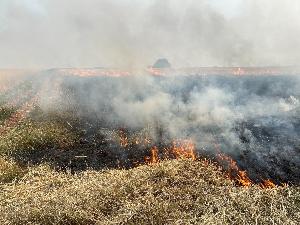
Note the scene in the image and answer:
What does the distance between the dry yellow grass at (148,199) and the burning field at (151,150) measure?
0.03 metres

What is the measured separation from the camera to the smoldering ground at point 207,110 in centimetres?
1541

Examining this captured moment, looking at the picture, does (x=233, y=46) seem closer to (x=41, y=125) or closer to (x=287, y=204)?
(x=41, y=125)

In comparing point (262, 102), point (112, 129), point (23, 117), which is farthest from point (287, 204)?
point (23, 117)

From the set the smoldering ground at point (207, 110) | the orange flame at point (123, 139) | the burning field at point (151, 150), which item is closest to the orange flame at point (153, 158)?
the burning field at point (151, 150)

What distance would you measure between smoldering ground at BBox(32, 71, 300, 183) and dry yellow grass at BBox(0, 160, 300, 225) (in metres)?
2.13

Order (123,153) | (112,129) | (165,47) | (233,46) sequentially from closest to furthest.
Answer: (123,153), (112,129), (233,46), (165,47)

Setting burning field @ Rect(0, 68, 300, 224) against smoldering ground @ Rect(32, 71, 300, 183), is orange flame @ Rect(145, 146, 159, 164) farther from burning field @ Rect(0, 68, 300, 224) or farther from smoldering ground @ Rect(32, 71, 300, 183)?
smoldering ground @ Rect(32, 71, 300, 183)

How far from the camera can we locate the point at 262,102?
2097cm

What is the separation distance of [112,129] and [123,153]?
2822mm

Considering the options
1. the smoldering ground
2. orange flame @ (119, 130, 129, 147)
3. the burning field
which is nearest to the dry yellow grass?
the burning field

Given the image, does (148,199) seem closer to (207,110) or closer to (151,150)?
(151,150)

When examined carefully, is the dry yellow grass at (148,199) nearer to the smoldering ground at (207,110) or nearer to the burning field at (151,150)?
the burning field at (151,150)

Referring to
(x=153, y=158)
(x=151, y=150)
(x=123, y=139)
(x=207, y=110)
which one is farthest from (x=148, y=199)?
(x=207, y=110)

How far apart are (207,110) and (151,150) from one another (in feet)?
15.6
